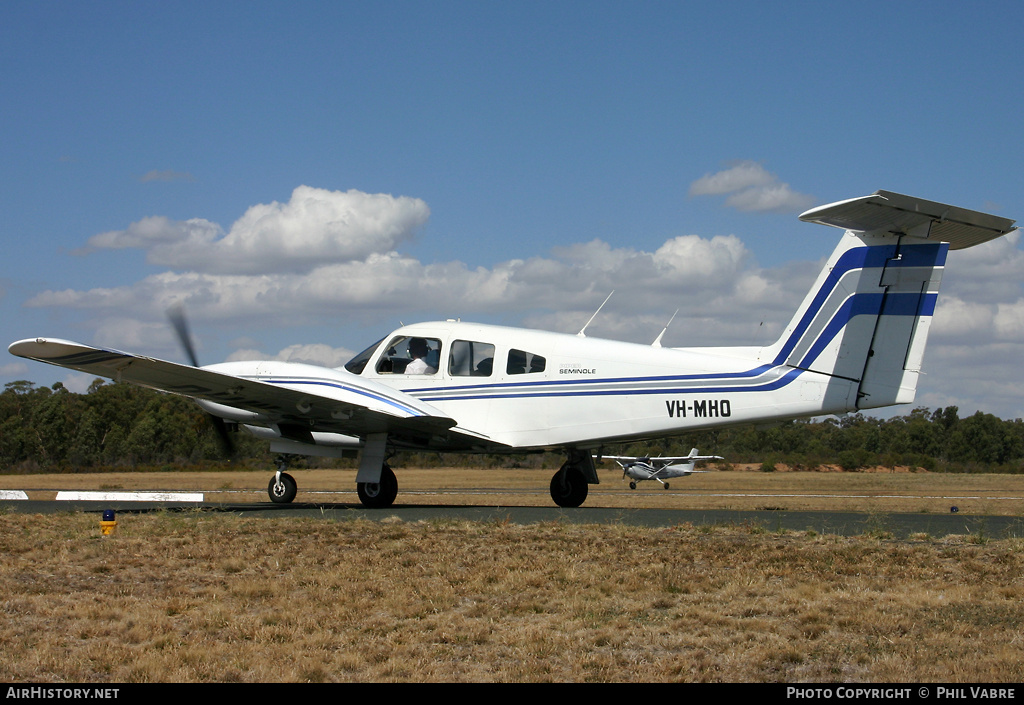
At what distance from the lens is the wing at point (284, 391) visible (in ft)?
43.3

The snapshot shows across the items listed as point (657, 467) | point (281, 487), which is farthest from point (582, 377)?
point (657, 467)

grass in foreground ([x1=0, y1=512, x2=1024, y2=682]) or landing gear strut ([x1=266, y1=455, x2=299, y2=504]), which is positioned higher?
grass in foreground ([x1=0, y1=512, x2=1024, y2=682])

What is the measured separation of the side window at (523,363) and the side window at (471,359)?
35 centimetres

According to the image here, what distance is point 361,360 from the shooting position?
16.4 meters

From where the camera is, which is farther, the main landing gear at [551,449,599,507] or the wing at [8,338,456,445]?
the main landing gear at [551,449,599,507]

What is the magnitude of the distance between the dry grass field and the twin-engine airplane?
341 centimetres

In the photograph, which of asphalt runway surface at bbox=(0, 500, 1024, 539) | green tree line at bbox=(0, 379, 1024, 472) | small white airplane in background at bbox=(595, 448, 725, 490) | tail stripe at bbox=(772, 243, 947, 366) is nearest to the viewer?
asphalt runway surface at bbox=(0, 500, 1024, 539)

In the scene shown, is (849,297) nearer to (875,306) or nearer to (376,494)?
(875,306)

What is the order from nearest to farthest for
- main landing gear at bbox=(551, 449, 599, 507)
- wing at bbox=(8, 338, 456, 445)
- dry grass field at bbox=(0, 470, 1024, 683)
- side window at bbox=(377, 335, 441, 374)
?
1. dry grass field at bbox=(0, 470, 1024, 683)
2. wing at bbox=(8, 338, 456, 445)
3. side window at bbox=(377, 335, 441, 374)
4. main landing gear at bbox=(551, 449, 599, 507)

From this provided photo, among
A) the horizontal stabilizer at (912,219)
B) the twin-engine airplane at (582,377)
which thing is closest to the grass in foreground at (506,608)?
the twin-engine airplane at (582,377)

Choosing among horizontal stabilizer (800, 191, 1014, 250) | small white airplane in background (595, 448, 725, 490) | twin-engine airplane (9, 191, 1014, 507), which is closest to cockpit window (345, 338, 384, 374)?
twin-engine airplane (9, 191, 1014, 507)

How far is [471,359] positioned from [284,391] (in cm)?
337

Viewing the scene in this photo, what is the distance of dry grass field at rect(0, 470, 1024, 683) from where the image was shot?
516cm

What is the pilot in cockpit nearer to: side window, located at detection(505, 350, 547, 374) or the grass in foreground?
side window, located at detection(505, 350, 547, 374)
